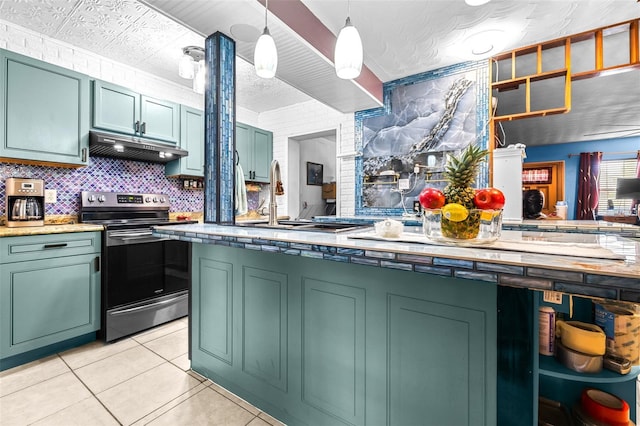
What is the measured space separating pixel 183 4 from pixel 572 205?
9871 mm

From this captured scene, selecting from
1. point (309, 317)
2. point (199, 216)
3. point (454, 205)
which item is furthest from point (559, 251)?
A: point (199, 216)

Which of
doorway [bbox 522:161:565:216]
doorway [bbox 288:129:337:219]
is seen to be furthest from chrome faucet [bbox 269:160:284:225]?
doorway [bbox 522:161:565:216]

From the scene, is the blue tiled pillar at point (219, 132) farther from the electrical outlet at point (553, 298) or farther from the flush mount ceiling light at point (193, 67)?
the electrical outlet at point (553, 298)

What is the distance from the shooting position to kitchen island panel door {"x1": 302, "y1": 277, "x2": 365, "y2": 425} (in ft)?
3.92

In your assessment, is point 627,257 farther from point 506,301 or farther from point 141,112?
point 141,112

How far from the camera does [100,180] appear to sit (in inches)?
123

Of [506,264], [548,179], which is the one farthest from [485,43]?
[548,179]

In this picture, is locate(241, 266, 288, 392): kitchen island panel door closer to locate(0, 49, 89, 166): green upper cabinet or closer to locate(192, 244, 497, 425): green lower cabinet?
locate(192, 244, 497, 425): green lower cabinet

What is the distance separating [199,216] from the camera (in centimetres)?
414

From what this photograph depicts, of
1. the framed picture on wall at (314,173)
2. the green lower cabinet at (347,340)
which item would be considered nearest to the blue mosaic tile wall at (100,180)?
the green lower cabinet at (347,340)

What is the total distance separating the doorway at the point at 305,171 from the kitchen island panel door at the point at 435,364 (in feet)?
12.5

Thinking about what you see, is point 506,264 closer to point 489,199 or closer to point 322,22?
point 489,199

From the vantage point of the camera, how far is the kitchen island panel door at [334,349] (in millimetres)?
1195

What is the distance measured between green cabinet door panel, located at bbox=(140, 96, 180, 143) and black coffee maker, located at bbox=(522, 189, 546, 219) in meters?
4.02
